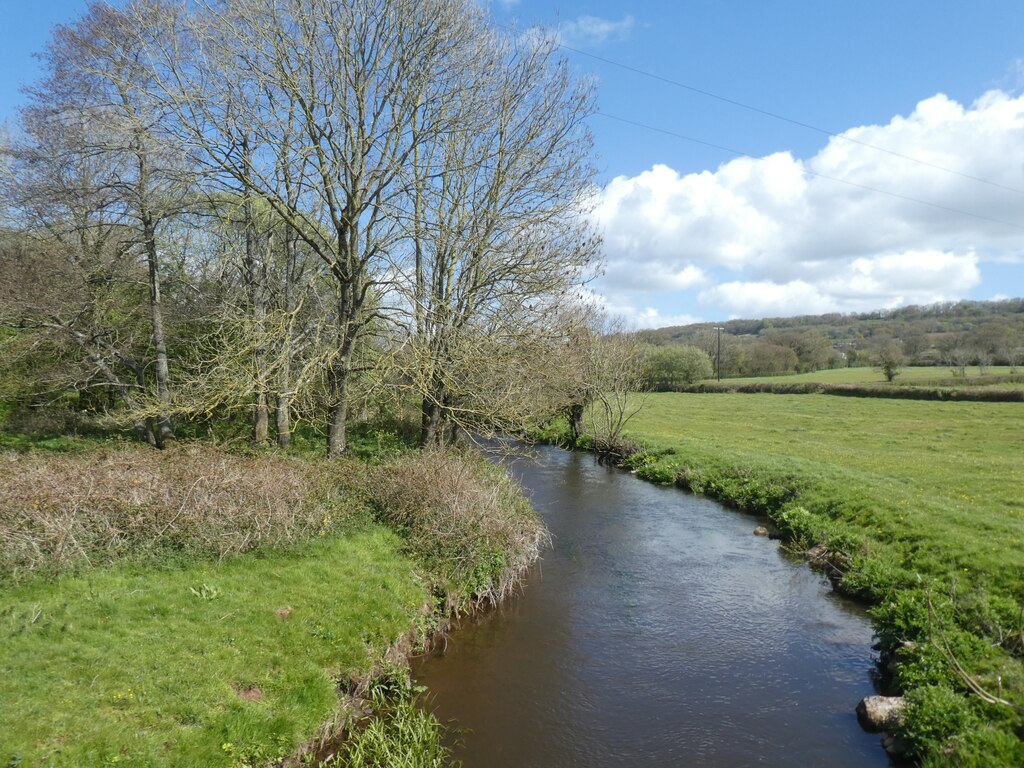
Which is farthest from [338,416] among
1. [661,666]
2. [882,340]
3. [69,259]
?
[882,340]

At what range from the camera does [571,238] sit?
17359 mm

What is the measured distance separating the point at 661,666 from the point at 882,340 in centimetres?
7878

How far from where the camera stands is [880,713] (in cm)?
805

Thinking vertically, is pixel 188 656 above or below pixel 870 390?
below

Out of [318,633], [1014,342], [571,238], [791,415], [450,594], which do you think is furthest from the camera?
[1014,342]

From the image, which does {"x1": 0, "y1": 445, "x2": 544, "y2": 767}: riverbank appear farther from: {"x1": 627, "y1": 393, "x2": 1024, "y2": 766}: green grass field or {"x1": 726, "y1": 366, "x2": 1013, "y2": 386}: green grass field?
{"x1": 726, "y1": 366, "x2": 1013, "y2": 386}: green grass field

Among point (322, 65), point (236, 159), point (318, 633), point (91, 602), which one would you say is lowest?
point (318, 633)

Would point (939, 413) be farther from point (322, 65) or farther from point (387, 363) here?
point (322, 65)

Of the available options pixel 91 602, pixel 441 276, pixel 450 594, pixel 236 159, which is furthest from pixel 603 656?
pixel 236 159

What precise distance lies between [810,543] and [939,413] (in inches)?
1102

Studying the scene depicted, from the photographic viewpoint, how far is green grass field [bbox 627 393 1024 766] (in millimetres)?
7418

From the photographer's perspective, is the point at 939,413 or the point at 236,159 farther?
the point at 939,413

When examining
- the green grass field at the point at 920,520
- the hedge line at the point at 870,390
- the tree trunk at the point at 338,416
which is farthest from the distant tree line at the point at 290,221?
the hedge line at the point at 870,390

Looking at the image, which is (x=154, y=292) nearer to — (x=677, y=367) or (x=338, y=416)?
(x=338, y=416)
